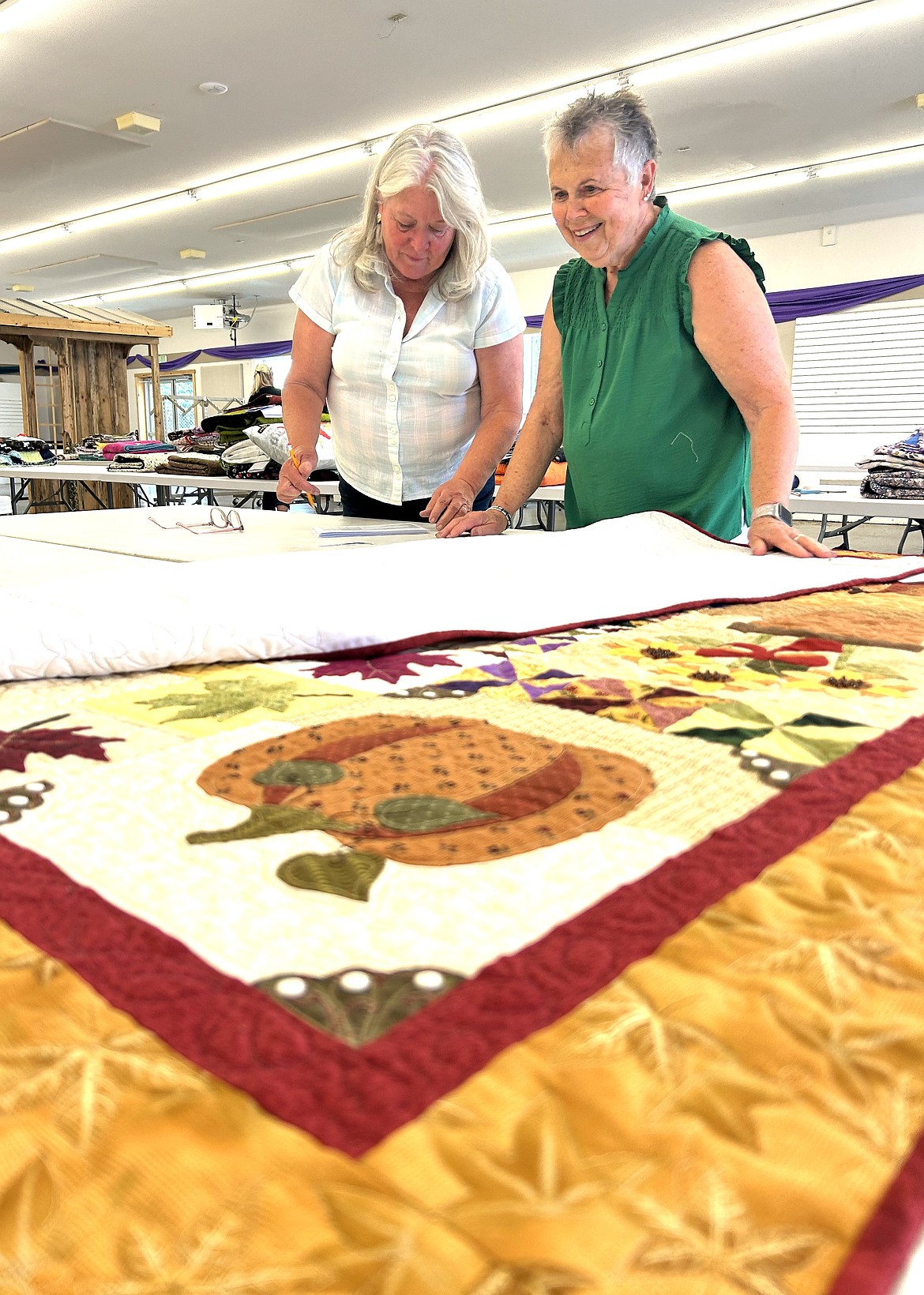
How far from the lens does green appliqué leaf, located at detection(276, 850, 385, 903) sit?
405 mm

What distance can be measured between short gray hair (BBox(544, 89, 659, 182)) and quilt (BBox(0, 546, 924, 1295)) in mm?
1127

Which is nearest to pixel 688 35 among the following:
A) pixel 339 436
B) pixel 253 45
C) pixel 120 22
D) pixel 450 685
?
pixel 253 45

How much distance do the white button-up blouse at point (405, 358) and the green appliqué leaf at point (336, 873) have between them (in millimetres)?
1462

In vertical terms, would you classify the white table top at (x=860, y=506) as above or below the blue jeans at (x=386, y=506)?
below

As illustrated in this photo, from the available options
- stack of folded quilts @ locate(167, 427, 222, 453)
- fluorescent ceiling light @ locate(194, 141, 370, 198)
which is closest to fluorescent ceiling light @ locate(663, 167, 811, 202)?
fluorescent ceiling light @ locate(194, 141, 370, 198)

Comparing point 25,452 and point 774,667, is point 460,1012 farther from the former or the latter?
point 25,452

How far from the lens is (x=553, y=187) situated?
4.97ft

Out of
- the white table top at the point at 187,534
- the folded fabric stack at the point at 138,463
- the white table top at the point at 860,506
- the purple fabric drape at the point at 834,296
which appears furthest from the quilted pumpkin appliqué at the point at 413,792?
the purple fabric drape at the point at 834,296

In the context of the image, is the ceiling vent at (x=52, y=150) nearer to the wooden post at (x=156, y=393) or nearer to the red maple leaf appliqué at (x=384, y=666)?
the wooden post at (x=156, y=393)

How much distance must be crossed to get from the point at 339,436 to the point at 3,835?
158 cm

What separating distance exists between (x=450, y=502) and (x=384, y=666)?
2.95 ft

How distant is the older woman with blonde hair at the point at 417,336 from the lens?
1.66 m

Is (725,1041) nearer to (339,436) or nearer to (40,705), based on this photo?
(40,705)

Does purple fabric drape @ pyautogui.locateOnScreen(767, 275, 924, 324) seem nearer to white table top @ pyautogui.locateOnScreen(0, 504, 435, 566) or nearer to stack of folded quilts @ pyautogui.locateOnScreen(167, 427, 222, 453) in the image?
stack of folded quilts @ pyautogui.locateOnScreen(167, 427, 222, 453)
